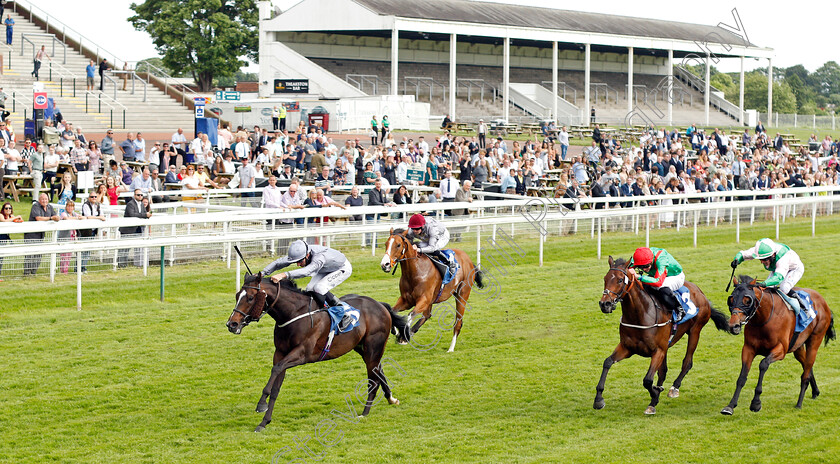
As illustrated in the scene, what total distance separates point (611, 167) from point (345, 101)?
15513 mm

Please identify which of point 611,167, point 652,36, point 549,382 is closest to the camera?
point 549,382

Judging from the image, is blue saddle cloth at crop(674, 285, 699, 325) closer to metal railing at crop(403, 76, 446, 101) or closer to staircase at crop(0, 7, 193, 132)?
staircase at crop(0, 7, 193, 132)

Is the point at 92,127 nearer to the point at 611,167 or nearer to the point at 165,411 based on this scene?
the point at 611,167

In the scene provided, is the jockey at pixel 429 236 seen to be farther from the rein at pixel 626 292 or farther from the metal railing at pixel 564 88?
the metal railing at pixel 564 88

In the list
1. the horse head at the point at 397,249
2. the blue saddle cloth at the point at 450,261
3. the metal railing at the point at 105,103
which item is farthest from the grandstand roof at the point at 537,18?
the horse head at the point at 397,249

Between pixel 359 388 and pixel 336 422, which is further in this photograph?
pixel 359 388

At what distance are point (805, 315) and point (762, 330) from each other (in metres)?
0.43

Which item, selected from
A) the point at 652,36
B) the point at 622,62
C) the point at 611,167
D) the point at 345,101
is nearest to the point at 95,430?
the point at 611,167

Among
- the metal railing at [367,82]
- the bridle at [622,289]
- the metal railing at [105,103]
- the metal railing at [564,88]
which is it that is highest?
the metal railing at [564,88]

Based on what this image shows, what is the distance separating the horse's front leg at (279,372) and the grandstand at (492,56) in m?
29.2

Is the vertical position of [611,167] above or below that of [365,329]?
above

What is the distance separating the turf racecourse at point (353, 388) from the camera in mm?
6137

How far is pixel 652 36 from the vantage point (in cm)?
4631

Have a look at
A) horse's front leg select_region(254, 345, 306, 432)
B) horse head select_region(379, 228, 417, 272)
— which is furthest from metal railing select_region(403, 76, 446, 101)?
horse's front leg select_region(254, 345, 306, 432)
